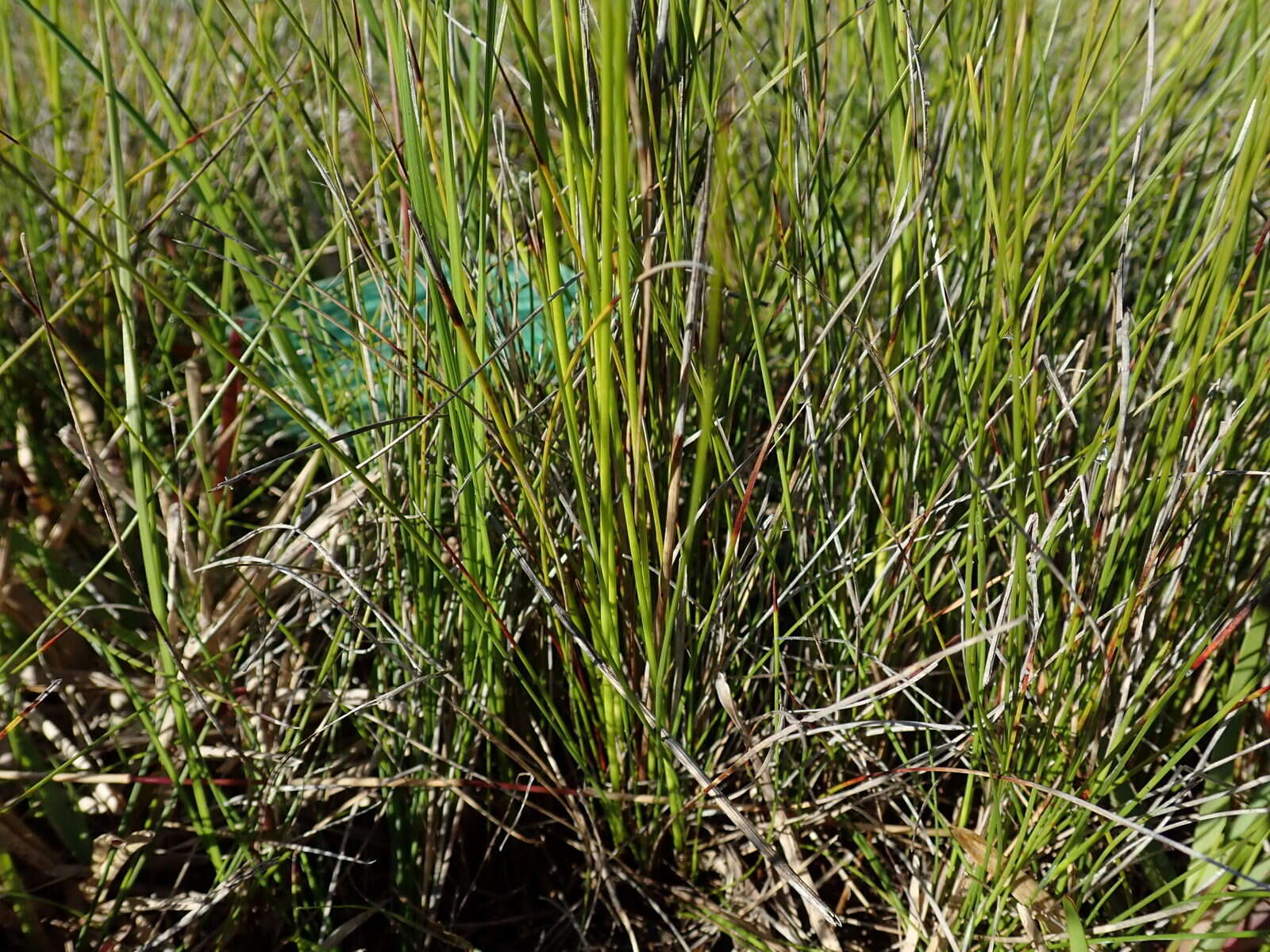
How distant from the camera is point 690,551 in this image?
21.3 inches

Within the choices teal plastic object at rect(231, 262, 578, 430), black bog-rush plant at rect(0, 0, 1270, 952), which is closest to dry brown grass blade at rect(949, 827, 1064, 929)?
black bog-rush plant at rect(0, 0, 1270, 952)

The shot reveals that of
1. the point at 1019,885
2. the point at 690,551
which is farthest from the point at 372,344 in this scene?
the point at 1019,885

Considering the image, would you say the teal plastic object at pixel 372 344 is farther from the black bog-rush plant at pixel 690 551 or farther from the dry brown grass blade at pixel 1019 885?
the dry brown grass blade at pixel 1019 885

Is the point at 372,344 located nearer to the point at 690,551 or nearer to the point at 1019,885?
the point at 690,551

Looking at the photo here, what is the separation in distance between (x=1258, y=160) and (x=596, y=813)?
589mm

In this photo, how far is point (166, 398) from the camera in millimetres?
919

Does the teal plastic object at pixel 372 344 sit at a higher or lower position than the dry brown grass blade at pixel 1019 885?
higher

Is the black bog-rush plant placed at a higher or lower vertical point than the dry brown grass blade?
higher

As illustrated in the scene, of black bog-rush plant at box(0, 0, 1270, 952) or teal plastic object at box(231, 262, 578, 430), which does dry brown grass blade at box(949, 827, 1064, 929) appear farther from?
teal plastic object at box(231, 262, 578, 430)

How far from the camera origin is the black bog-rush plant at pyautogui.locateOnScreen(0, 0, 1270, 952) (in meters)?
0.52

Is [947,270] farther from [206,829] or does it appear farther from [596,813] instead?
[206,829]

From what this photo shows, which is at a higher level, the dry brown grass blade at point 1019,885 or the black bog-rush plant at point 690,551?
the black bog-rush plant at point 690,551

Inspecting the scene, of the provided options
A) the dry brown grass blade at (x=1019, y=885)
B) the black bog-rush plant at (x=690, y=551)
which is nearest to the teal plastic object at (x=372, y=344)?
the black bog-rush plant at (x=690, y=551)

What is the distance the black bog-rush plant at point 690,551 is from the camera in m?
0.52
